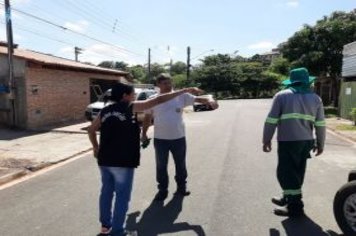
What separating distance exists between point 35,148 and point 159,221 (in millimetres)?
8062

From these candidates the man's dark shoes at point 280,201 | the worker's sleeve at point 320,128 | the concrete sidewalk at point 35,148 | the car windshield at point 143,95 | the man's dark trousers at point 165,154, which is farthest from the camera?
the car windshield at point 143,95

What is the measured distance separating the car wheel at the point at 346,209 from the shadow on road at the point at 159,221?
1514 mm

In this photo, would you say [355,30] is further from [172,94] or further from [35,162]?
[172,94]

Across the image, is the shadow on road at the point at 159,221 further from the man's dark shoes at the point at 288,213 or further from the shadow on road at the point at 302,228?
the man's dark shoes at the point at 288,213

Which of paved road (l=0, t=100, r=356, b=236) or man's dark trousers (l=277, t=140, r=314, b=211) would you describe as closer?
paved road (l=0, t=100, r=356, b=236)

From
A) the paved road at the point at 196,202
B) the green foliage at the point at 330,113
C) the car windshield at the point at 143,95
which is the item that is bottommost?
the green foliage at the point at 330,113

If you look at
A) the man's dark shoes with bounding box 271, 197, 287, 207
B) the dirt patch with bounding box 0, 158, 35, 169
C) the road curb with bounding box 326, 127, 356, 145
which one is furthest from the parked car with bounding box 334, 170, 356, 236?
the road curb with bounding box 326, 127, 356, 145

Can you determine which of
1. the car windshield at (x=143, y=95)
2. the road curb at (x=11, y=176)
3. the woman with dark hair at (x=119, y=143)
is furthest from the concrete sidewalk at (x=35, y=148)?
the car windshield at (x=143, y=95)

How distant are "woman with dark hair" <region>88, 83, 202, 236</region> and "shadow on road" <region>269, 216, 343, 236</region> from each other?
1.74 m

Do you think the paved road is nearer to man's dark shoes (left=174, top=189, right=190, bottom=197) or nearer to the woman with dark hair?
man's dark shoes (left=174, top=189, right=190, bottom=197)

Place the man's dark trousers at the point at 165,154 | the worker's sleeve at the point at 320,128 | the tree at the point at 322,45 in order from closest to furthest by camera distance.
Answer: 1. the worker's sleeve at the point at 320,128
2. the man's dark trousers at the point at 165,154
3. the tree at the point at 322,45

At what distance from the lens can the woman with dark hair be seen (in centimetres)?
470

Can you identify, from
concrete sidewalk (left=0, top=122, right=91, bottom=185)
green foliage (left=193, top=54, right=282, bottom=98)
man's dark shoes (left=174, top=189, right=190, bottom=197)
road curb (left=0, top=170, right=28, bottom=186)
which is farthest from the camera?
green foliage (left=193, top=54, right=282, bottom=98)

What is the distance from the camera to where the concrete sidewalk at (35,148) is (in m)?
9.96
